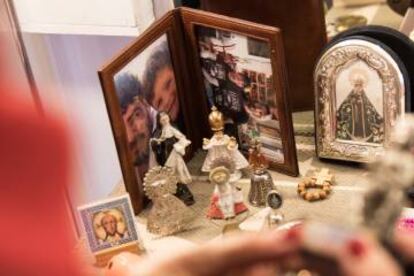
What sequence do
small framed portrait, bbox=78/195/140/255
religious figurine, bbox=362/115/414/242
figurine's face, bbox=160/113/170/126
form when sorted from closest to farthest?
religious figurine, bbox=362/115/414/242 → small framed portrait, bbox=78/195/140/255 → figurine's face, bbox=160/113/170/126

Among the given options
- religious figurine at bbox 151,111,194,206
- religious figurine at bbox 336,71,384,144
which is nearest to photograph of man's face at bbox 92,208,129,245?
religious figurine at bbox 151,111,194,206

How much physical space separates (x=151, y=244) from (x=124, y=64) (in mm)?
268

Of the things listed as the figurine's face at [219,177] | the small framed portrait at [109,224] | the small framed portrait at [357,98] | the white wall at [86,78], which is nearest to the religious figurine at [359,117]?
the small framed portrait at [357,98]

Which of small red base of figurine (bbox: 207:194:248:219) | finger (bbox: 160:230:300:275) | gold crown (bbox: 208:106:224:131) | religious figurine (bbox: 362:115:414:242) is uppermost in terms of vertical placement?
religious figurine (bbox: 362:115:414:242)

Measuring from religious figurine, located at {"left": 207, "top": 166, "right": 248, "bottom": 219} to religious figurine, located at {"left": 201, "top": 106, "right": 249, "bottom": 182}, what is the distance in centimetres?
2

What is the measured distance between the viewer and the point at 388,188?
329 mm

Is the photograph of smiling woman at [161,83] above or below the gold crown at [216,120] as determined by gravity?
above

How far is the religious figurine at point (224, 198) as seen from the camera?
0.98m

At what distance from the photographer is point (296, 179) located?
1.06 metres

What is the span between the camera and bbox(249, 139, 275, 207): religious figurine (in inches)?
39.9

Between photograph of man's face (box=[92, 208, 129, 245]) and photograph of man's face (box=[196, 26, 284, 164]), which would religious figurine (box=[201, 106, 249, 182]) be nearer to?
photograph of man's face (box=[196, 26, 284, 164])

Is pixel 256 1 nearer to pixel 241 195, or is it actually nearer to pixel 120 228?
pixel 241 195

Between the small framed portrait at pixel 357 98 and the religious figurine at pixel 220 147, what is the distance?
0.14m

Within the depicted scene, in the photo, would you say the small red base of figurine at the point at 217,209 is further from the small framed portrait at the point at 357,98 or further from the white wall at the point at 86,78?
the white wall at the point at 86,78
